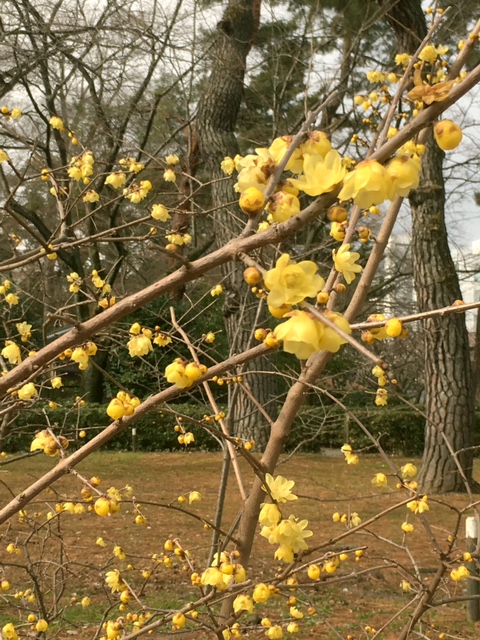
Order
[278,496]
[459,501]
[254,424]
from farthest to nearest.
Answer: [254,424] → [459,501] → [278,496]

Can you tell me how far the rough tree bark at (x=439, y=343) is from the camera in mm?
7551

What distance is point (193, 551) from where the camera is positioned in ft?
17.2

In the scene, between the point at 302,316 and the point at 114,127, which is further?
the point at 114,127

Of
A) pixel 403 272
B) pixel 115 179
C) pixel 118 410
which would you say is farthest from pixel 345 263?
pixel 403 272

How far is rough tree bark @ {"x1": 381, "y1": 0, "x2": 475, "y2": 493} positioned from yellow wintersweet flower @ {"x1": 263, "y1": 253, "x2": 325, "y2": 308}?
700 cm

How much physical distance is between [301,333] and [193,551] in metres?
4.82

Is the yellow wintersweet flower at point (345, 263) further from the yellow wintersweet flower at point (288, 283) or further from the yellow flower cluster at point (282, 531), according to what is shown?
the yellow flower cluster at point (282, 531)

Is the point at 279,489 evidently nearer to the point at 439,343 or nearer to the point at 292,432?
the point at 439,343

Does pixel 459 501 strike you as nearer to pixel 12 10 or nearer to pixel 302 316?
pixel 302 316

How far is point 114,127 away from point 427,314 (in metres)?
11.2

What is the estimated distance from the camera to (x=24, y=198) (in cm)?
1338

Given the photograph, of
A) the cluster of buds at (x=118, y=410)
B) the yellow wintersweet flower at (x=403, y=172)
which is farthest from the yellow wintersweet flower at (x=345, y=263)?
the cluster of buds at (x=118, y=410)

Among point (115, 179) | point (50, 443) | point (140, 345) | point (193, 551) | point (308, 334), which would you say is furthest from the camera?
point (193, 551)

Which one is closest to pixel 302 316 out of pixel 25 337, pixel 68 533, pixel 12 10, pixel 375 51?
pixel 25 337
